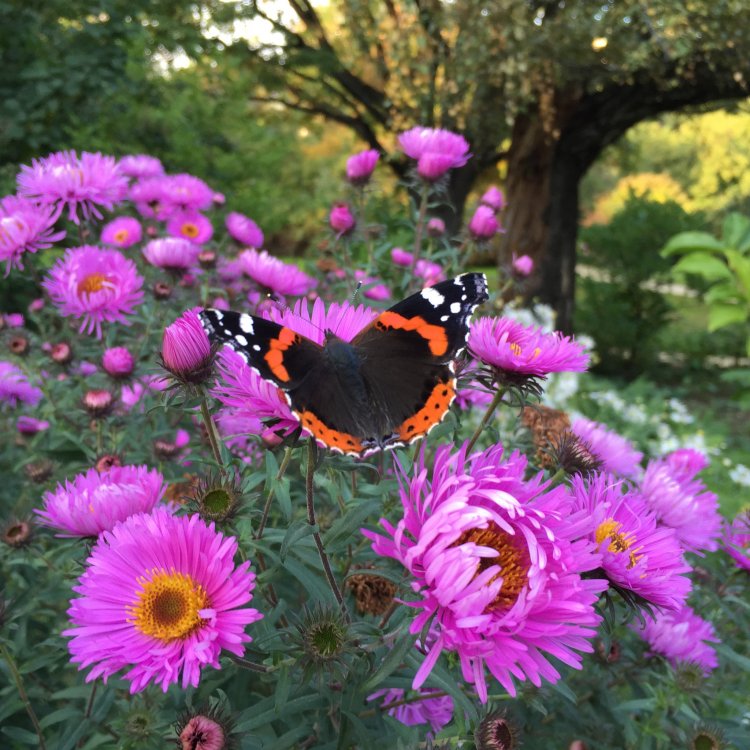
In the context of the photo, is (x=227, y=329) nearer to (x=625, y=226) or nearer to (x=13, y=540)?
(x=13, y=540)

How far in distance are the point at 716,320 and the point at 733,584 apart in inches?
205

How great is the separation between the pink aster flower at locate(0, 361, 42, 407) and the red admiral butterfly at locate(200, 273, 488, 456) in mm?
1549

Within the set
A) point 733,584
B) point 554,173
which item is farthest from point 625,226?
point 733,584

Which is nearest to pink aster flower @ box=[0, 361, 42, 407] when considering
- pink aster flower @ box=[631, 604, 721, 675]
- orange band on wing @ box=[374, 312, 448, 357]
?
orange band on wing @ box=[374, 312, 448, 357]

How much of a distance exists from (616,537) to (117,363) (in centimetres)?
147

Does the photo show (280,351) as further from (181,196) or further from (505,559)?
(181,196)

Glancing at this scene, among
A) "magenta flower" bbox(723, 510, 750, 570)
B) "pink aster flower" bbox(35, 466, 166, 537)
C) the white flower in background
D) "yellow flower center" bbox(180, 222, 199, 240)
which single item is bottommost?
"pink aster flower" bbox(35, 466, 166, 537)

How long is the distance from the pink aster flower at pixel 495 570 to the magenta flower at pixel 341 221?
1.68m

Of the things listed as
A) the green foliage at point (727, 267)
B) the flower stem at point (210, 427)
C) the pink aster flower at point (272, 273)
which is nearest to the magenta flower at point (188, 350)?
the flower stem at point (210, 427)

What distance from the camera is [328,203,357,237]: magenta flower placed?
2.50 metres

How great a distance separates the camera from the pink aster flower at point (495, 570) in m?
0.87

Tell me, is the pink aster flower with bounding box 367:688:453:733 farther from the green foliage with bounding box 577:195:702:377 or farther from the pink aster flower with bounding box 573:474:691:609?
the green foliage with bounding box 577:195:702:377

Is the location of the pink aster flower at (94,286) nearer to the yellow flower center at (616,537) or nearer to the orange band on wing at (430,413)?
the orange band on wing at (430,413)

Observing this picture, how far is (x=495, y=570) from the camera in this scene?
2.86 ft
